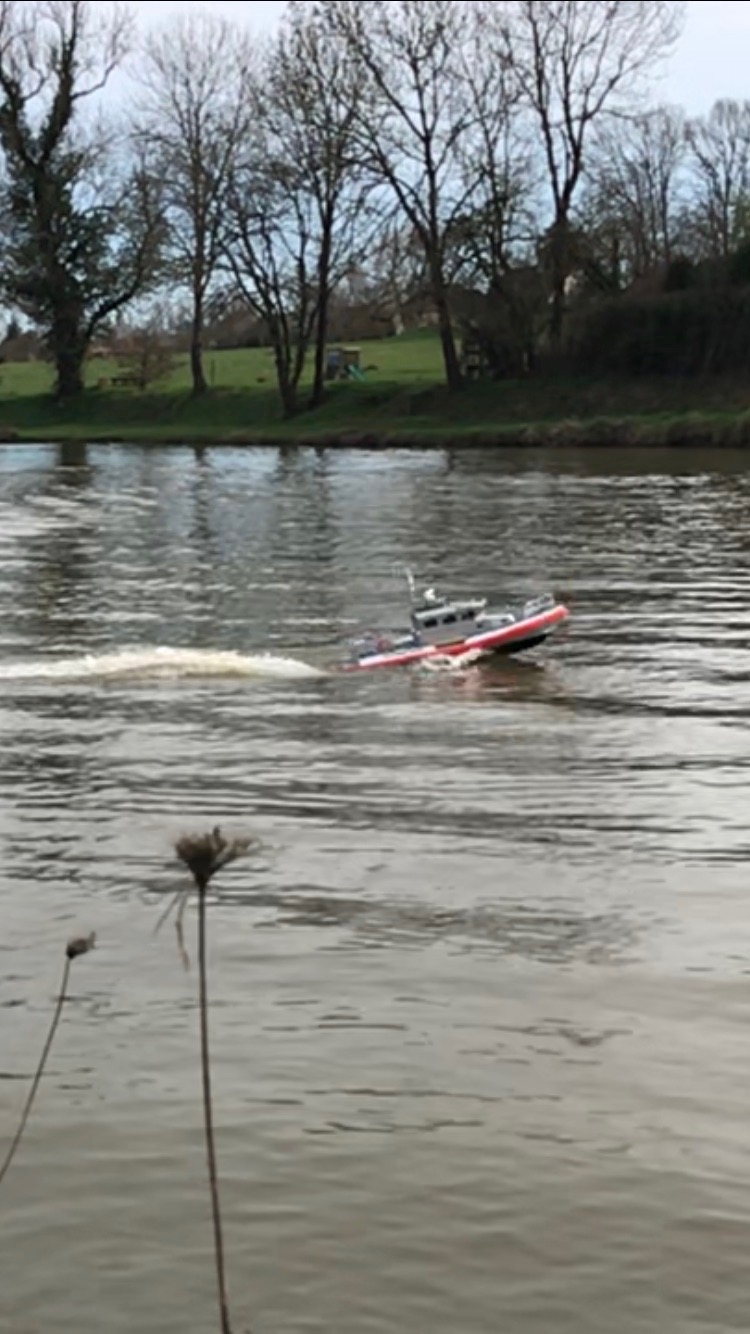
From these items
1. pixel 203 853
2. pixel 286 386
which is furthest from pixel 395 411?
pixel 203 853

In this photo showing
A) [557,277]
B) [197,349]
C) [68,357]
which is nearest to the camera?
[557,277]

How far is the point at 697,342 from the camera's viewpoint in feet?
248

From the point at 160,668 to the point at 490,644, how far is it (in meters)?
3.91

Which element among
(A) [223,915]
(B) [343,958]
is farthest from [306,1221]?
(A) [223,915]

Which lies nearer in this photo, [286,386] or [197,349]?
[286,386]

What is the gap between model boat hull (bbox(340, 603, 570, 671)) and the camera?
78.8 ft

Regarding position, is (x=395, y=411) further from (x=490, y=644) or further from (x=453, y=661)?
(x=453, y=661)

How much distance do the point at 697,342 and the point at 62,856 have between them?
211 ft

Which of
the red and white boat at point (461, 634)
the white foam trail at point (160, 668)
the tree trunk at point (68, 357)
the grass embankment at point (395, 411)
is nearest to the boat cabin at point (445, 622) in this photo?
the red and white boat at point (461, 634)

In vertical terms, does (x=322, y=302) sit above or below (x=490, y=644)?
above

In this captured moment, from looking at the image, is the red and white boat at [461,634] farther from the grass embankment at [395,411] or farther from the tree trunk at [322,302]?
the tree trunk at [322,302]

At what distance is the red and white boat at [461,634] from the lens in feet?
79.3

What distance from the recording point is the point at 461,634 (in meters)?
24.6

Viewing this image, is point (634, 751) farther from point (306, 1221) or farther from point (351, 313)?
point (351, 313)
